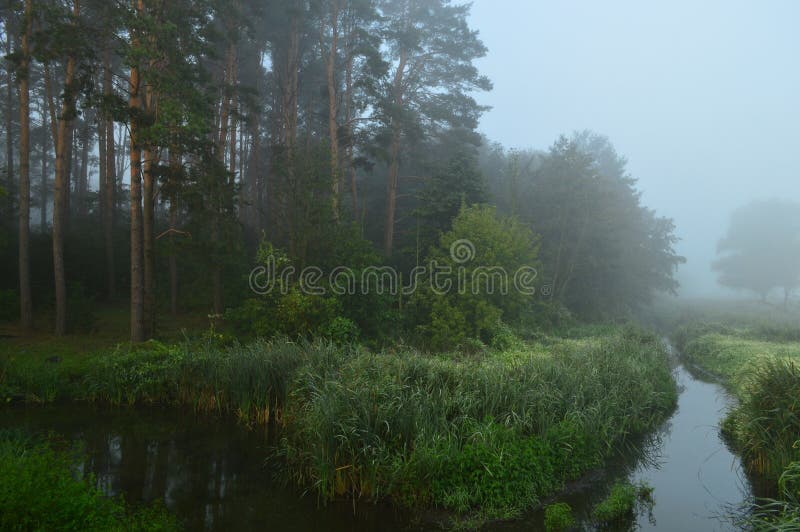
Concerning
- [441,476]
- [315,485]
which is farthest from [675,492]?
[315,485]

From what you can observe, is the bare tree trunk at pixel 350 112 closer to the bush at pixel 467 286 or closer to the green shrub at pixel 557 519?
the bush at pixel 467 286

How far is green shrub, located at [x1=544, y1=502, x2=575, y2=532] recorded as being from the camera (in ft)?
20.7

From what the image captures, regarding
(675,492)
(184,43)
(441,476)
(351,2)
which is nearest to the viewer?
(441,476)

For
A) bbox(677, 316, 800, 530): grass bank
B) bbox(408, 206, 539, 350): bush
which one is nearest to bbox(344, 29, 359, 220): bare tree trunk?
bbox(408, 206, 539, 350): bush

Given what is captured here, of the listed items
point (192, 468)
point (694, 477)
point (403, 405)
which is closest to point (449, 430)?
point (403, 405)

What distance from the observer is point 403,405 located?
746 centimetres

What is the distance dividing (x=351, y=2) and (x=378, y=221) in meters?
10.6

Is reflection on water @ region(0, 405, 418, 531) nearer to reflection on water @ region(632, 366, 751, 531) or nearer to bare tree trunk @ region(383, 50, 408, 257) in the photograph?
reflection on water @ region(632, 366, 751, 531)

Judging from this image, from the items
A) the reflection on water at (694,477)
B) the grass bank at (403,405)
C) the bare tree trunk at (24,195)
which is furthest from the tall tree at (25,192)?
the reflection on water at (694,477)

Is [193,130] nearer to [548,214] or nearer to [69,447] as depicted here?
[69,447]

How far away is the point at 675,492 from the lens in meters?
7.83

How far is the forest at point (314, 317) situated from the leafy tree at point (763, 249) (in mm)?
27735

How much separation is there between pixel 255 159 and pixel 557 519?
21.8 meters

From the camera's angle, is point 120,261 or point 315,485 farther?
point 120,261
